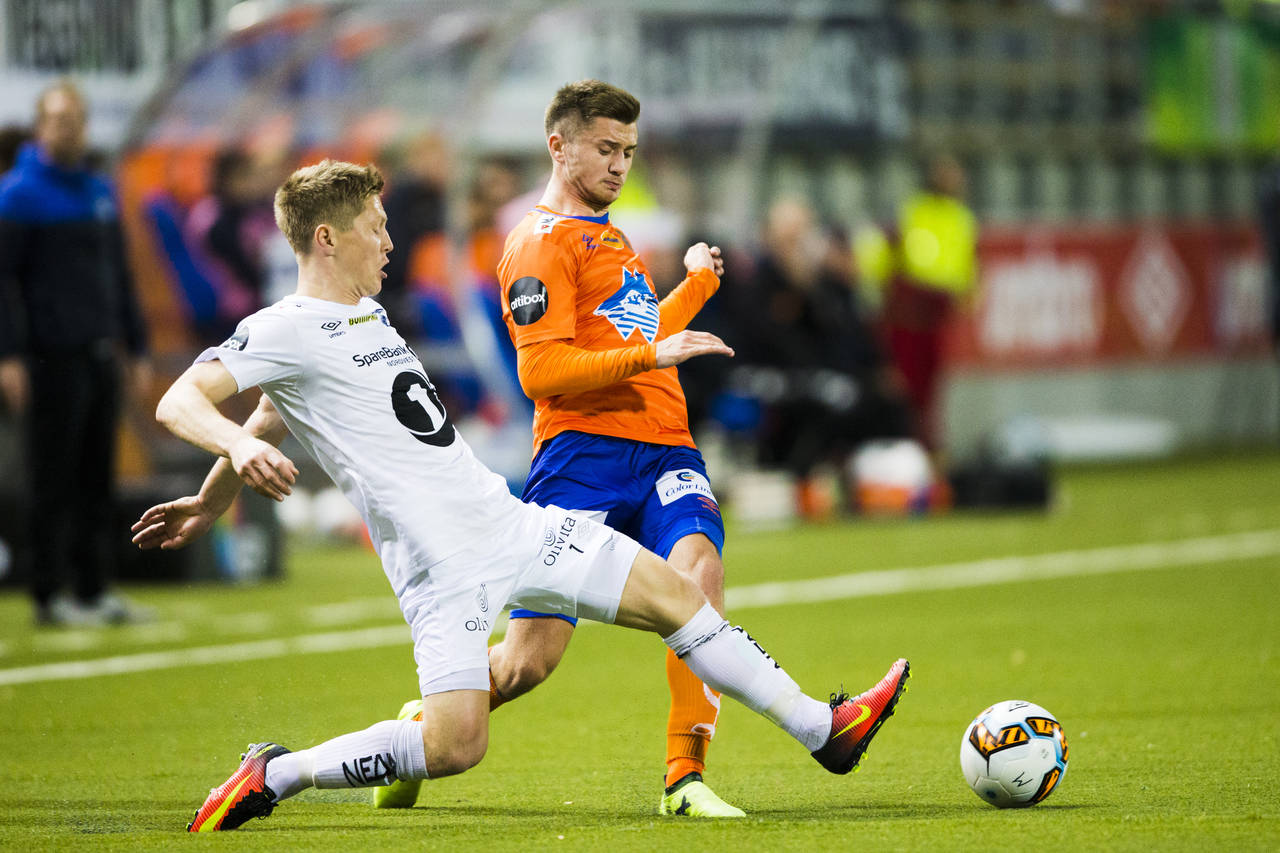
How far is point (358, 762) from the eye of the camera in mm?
5039

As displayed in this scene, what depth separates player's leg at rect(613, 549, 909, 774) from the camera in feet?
16.8

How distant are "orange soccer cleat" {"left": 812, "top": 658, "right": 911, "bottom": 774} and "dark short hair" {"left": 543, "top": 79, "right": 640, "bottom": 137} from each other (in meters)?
1.68

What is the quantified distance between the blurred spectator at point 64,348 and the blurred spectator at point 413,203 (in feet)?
15.4

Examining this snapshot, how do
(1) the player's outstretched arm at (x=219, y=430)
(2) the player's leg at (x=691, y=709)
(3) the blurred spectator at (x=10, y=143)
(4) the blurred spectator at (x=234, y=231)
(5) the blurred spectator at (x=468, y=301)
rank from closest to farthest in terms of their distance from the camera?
(1) the player's outstretched arm at (x=219, y=430) → (2) the player's leg at (x=691, y=709) → (3) the blurred spectator at (x=10, y=143) → (4) the blurred spectator at (x=234, y=231) → (5) the blurred spectator at (x=468, y=301)

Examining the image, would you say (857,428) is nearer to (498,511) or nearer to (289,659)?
(289,659)

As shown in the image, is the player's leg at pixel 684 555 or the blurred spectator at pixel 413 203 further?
the blurred spectator at pixel 413 203

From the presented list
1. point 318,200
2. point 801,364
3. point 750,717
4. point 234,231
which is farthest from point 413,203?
point 318,200

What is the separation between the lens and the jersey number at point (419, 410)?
5.11 metres

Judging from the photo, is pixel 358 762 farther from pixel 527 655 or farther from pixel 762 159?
pixel 762 159

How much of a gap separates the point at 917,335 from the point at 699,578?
38.5ft

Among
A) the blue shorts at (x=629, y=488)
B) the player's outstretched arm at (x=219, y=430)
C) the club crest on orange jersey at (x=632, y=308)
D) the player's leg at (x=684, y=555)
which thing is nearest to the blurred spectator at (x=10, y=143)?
the club crest on orange jersey at (x=632, y=308)

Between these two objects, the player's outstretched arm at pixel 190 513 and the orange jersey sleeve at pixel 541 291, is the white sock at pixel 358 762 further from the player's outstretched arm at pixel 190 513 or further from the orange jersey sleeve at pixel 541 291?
the orange jersey sleeve at pixel 541 291

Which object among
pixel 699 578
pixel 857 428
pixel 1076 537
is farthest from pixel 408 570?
pixel 857 428

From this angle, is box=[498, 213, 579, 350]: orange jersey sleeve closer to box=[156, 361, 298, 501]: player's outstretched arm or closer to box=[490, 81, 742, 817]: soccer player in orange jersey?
box=[490, 81, 742, 817]: soccer player in orange jersey
